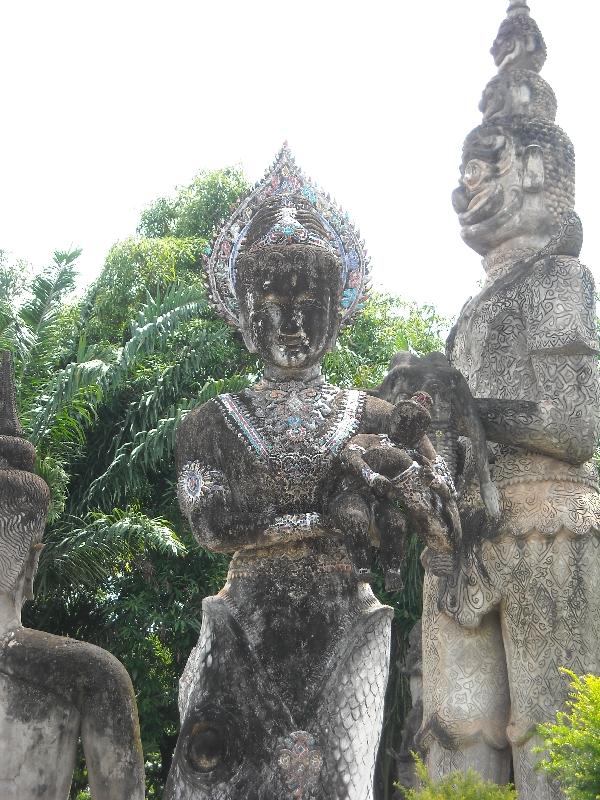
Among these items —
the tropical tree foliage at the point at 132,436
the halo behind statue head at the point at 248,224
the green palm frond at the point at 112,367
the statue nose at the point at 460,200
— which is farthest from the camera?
the tropical tree foliage at the point at 132,436

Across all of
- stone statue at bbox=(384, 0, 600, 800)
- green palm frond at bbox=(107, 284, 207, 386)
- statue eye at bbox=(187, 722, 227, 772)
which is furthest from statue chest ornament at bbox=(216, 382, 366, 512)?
green palm frond at bbox=(107, 284, 207, 386)

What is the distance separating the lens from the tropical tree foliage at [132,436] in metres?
11.9

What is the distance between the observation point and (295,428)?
14.6ft

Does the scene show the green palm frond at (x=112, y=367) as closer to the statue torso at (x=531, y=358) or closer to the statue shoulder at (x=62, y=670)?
Result: the statue torso at (x=531, y=358)

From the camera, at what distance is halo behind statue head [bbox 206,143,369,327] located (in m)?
4.86

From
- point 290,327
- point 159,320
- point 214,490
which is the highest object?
point 159,320

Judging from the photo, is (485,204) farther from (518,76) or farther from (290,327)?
(290,327)

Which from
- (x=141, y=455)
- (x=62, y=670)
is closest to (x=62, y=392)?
(x=141, y=455)

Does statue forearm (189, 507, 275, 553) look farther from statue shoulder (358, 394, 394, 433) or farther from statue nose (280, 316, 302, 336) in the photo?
statue nose (280, 316, 302, 336)

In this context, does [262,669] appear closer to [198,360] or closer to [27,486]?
[27,486]

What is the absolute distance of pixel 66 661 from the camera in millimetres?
4520

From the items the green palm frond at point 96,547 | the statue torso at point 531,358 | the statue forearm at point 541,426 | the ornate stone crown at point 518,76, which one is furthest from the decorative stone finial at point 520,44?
the green palm frond at point 96,547

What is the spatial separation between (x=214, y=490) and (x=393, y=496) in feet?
2.53

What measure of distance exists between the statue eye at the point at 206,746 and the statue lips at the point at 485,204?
3689 mm
